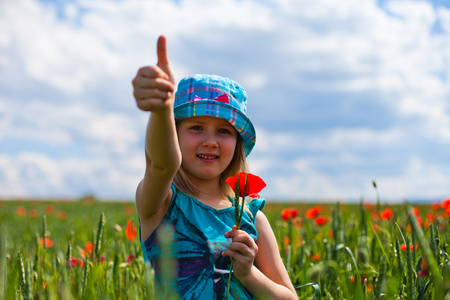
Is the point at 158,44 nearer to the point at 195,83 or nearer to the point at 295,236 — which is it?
the point at 195,83

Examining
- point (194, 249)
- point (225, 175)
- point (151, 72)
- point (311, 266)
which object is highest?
point (151, 72)

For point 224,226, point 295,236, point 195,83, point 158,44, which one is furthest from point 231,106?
point 295,236

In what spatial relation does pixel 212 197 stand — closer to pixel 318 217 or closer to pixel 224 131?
pixel 224 131

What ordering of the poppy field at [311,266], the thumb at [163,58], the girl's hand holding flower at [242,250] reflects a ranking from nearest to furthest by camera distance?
the poppy field at [311,266], the thumb at [163,58], the girl's hand holding flower at [242,250]

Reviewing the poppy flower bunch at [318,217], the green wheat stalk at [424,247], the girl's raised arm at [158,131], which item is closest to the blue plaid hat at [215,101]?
the girl's raised arm at [158,131]

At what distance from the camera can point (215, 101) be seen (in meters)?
1.94

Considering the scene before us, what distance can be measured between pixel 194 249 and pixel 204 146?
1.49 feet

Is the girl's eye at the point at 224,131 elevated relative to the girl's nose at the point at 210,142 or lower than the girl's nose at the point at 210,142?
elevated

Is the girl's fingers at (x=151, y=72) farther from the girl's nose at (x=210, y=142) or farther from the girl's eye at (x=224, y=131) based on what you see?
the girl's eye at (x=224, y=131)

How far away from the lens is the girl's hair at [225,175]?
1.98 metres

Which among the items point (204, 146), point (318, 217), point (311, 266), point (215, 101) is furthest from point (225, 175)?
point (318, 217)

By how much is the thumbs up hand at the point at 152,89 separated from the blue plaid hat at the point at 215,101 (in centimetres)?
63

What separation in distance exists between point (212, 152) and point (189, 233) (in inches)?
14.6

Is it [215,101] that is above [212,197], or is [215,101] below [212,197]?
above
